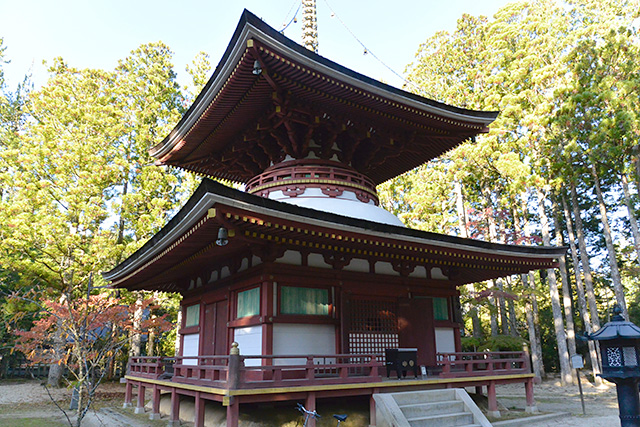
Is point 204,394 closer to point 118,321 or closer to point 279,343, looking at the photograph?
point 279,343

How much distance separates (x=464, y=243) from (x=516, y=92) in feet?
62.0

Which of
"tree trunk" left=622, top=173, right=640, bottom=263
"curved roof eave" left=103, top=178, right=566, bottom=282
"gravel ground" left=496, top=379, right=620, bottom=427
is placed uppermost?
"tree trunk" left=622, top=173, right=640, bottom=263

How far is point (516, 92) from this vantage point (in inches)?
1005

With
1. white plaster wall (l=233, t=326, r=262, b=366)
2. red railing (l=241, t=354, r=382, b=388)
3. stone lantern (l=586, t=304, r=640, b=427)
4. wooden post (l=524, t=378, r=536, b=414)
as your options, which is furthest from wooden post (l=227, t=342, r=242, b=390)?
wooden post (l=524, t=378, r=536, b=414)

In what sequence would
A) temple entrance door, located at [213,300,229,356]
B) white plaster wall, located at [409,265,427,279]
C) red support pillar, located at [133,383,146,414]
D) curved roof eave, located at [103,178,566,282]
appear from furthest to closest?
1. red support pillar, located at [133,383,146,414]
2. white plaster wall, located at [409,265,427,279]
3. temple entrance door, located at [213,300,229,356]
4. curved roof eave, located at [103,178,566,282]

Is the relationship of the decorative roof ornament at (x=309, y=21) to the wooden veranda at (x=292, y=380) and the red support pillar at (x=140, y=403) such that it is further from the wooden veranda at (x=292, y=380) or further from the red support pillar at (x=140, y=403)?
the red support pillar at (x=140, y=403)

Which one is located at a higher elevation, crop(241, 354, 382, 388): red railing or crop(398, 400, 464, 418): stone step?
crop(241, 354, 382, 388): red railing

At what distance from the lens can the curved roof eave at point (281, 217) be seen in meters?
7.15

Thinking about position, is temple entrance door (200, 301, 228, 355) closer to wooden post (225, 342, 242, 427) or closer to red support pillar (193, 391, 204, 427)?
red support pillar (193, 391, 204, 427)

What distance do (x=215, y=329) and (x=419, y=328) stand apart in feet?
18.6

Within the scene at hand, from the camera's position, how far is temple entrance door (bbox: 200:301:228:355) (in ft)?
36.8

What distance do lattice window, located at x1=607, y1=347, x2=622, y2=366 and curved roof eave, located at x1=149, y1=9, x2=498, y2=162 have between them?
24.0 ft

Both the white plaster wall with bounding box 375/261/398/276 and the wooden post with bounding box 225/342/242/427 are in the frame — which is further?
the white plaster wall with bounding box 375/261/398/276

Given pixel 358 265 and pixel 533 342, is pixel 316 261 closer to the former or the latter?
pixel 358 265
